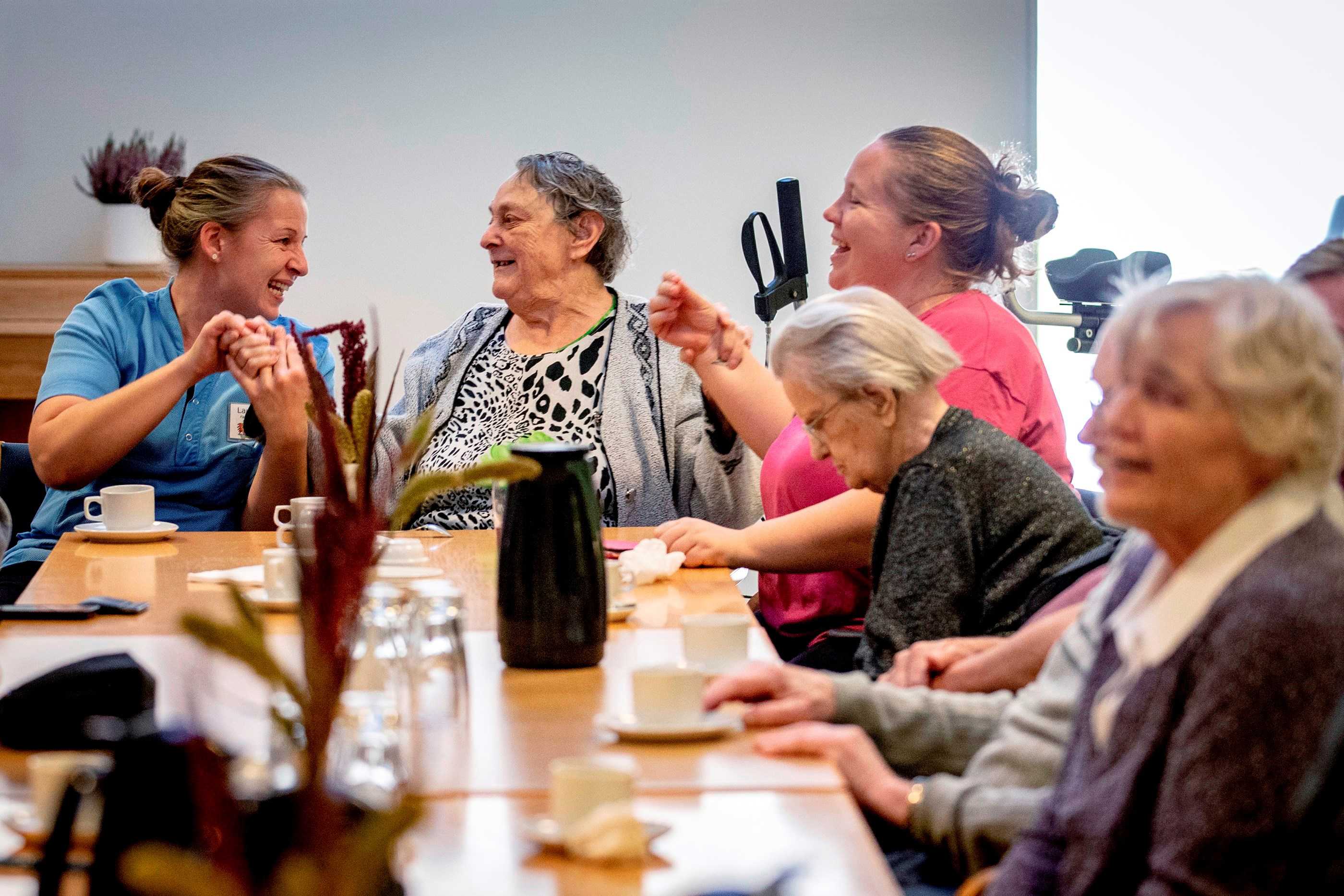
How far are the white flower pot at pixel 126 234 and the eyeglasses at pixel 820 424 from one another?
3.34 metres

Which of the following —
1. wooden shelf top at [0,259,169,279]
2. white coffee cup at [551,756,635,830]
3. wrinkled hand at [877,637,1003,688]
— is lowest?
wrinkled hand at [877,637,1003,688]

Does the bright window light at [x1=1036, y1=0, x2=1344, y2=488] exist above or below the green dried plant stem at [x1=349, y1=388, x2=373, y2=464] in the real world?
above

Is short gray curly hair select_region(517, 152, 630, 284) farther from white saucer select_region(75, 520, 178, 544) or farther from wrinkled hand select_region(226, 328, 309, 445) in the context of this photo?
white saucer select_region(75, 520, 178, 544)

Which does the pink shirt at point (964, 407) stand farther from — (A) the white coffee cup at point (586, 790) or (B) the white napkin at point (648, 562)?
(A) the white coffee cup at point (586, 790)

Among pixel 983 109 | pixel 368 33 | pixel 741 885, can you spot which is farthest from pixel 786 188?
pixel 741 885

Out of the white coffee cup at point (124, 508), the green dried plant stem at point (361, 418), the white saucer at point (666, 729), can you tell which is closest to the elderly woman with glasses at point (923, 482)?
the white saucer at point (666, 729)

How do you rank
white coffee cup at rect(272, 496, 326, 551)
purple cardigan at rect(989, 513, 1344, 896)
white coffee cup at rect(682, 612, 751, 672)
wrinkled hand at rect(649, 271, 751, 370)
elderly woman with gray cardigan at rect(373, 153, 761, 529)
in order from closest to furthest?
white coffee cup at rect(272, 496, 326, 551)
purple cardigan at rect(989, 513, 1344, 896)
white coffee cup at rect(682, 612, 751, 672)
wrinkled hand at rect(649, 271, 751, 370)
elderly woman with gray cardigan at rect(373, 153, 761, 529)

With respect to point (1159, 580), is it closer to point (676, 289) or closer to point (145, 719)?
point (145, 719)

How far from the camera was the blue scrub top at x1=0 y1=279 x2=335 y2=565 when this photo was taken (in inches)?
112

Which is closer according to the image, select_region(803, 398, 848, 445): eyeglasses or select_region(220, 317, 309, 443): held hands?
select_region(803, 398, 848, 445): eyeglasses

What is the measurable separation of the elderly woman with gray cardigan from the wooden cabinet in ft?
6.03

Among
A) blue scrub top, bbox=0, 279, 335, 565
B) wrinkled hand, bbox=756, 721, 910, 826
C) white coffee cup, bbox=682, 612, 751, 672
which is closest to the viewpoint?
wrinkled hand, bbox=756, 721, 910, 826

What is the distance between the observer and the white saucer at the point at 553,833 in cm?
98

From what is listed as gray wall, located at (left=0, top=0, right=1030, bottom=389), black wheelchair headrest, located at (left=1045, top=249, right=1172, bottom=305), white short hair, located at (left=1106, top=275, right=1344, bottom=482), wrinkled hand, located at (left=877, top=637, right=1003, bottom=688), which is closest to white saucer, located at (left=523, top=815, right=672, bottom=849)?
white short hair, located at (left=1106, top=275, right=1344, bottom=482)
